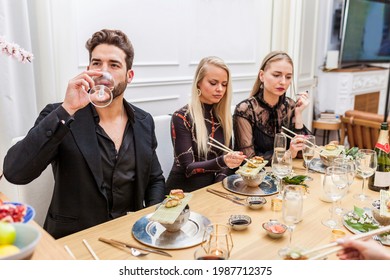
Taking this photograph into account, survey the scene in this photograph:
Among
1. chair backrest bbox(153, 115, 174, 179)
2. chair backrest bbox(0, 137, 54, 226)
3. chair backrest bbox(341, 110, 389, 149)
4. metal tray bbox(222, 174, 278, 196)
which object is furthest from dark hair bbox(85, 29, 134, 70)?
chair backrest bbox(341, 110, 389, 149)

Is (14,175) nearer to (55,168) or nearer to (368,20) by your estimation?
(55,168)

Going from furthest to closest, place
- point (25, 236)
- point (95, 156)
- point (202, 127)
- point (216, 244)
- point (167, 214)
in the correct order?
point (202, 127), point (95, 156), point (167, 214), point (216, 244), point (25, 236)

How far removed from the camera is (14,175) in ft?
4.26

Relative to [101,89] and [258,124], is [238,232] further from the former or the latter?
[258,124]

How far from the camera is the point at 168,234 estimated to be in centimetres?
114

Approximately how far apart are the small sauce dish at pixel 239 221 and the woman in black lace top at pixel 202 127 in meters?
0.65

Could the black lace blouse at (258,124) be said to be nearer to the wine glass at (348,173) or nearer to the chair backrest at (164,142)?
the chair backrest at (164,142)

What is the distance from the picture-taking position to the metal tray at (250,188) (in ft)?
4.97

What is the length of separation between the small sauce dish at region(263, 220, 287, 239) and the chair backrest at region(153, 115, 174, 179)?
1.13m

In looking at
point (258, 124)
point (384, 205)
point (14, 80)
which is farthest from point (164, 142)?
point (384, 205)

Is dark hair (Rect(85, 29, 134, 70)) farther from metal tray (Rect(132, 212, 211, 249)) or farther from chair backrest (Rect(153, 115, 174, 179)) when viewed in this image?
metal tray (Rect(132, 212, 211, 249))

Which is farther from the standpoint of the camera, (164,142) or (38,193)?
(164,142)

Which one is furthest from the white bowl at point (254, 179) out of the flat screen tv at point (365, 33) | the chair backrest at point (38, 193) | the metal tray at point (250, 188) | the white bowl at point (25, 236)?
the flat screen tv at point (365, 33)

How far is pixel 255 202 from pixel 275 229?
0.23m
